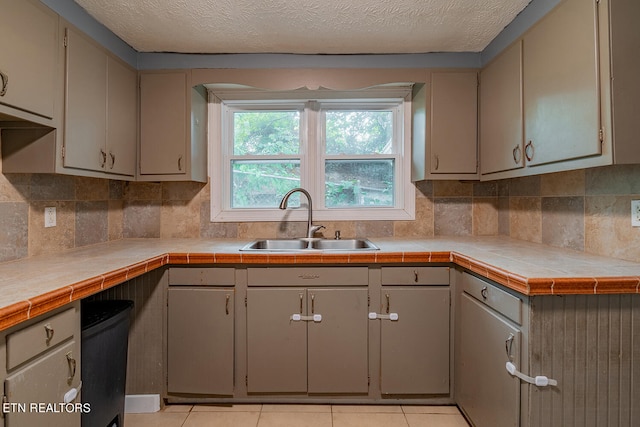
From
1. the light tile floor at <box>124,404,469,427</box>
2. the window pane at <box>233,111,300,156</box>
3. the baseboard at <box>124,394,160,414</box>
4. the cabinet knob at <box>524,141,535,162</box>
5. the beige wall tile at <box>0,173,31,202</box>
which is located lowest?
the light tile floor at <box>124,404,469,427</box>

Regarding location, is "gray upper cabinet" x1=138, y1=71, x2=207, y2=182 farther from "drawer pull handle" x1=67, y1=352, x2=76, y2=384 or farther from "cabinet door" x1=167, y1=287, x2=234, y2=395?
"drawer pull handle" x1=67, y1=352, x2=76, y2=384

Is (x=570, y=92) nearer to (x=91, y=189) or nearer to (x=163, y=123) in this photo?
(x=163, y=123)

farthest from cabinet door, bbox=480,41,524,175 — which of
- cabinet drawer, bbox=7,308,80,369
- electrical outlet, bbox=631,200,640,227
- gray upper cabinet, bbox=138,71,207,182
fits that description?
cabinet drawer, bbox=7,308,80,369

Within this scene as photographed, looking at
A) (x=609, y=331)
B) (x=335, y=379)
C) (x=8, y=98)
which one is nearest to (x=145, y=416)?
(x=335, y=379)

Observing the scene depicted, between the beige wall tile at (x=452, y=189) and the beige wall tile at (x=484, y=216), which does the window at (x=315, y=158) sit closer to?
the beige wall tile at (x=452, y=189)

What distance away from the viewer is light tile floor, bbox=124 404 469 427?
1802mm

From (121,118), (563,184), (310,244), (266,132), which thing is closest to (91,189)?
(121,118)

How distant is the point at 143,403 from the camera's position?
191 centimetres

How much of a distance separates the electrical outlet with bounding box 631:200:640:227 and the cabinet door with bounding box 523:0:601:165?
0.37m

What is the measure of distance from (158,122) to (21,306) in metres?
1.61

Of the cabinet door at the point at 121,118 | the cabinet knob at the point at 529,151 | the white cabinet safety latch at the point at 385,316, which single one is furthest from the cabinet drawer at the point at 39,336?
the cabinet knob at the point at 529,151

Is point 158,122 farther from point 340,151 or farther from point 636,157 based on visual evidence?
point 636,157

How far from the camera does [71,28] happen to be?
5.48 ft

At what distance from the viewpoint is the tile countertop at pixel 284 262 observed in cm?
115
